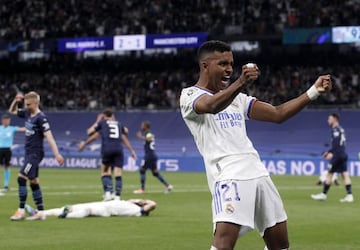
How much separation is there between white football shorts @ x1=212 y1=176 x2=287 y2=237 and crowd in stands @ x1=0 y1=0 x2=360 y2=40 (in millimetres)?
43115

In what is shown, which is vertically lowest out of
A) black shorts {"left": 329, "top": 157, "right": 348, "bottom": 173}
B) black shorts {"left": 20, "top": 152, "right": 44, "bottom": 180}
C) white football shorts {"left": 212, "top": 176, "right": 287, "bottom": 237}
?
black shorts {"left": 329, "top": 157, "right": 348, "bottom": 173}

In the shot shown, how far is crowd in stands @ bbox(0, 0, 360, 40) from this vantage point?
5144 cm

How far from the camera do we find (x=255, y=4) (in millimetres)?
54156

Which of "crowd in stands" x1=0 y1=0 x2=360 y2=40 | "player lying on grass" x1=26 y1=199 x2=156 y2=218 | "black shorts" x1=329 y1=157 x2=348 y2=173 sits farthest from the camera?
"crowd in stands" x1=0 y1=0 x2=360 y2=40

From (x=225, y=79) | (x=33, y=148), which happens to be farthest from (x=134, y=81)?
(x=225, y=79)

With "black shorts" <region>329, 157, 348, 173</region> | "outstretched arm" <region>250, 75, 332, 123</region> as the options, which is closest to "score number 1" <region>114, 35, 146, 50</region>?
"black shorts" <region>329, 157, 348, 173</region>

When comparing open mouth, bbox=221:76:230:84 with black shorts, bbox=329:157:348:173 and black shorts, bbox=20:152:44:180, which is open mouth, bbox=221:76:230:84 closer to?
black shorts, bbox=20:152:44:180

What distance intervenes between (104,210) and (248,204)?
33.9 feet

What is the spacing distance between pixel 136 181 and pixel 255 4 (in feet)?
76.9

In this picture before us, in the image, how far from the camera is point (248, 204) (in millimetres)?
7578

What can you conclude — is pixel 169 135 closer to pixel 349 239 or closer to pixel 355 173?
pixel 355 173

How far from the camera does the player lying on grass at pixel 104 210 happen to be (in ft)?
57.1

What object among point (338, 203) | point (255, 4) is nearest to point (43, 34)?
point (255, 4)

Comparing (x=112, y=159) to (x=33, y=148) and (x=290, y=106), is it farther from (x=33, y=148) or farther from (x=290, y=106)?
(x=290, y=106)
